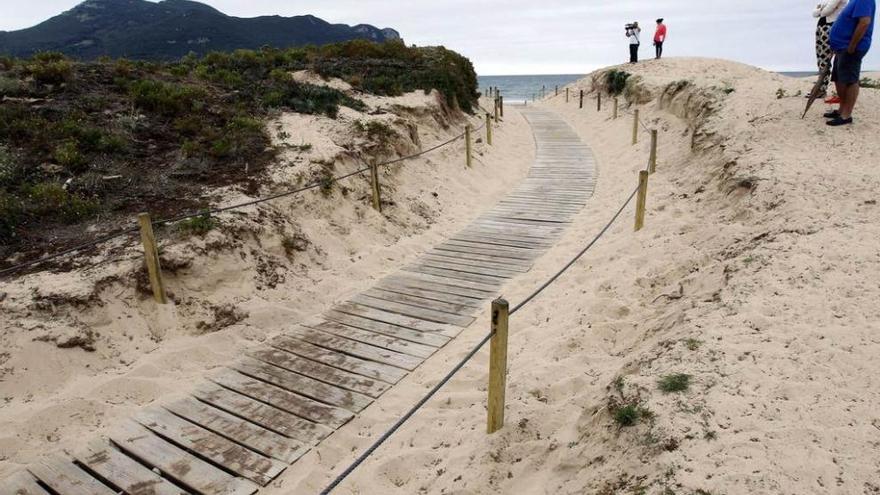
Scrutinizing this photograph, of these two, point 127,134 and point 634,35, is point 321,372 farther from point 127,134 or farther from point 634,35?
point 634,35

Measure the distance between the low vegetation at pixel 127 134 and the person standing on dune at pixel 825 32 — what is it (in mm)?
8442

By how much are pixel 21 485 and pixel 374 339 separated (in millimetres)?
3299

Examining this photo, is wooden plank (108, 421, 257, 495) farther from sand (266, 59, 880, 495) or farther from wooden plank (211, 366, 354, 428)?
wooden plank (211, 366, 354, 428)

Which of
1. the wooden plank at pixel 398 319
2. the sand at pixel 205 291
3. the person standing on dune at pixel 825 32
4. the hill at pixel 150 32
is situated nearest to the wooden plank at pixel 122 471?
the sand at pixel 205 291

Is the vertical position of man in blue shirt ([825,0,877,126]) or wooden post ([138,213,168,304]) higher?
man in blue shirt ([825,0,877,126])

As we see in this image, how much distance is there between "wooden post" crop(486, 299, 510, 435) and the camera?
3527 mm

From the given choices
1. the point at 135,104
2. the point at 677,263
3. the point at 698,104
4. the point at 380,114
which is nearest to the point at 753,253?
the point at 677,263

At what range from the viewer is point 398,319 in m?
6.26

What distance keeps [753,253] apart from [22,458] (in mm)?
7018

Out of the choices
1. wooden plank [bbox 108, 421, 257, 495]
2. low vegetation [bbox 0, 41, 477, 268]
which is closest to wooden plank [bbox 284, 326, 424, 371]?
wooden plank [bbox 108, 421, 257, 495]

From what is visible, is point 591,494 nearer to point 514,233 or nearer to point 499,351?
point 499,351

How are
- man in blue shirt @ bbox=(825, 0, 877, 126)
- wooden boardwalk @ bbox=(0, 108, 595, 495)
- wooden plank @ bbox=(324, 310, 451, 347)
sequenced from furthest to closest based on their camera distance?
man in blue shirt @ bbox=(825, 0, 877, 126)
wooden plank @ bbox=(324, 310, 451, 347)
wooden boardwalk @ bbox=(0, 108, 595, 495)

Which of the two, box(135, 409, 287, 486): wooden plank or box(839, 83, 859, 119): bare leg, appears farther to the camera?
box(839, 83, 859, 119): bare leg

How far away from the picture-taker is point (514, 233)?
9008 mm
